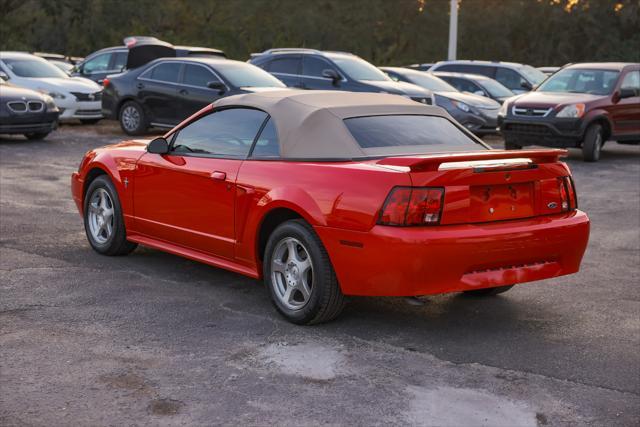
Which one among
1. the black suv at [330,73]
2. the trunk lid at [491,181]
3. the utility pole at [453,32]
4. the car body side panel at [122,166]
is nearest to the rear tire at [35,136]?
the black suv at [330,73]

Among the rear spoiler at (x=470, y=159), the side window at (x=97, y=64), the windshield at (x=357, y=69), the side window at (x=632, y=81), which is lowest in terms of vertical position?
the side window at (x=97, y=64)

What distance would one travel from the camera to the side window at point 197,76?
62.1 feet

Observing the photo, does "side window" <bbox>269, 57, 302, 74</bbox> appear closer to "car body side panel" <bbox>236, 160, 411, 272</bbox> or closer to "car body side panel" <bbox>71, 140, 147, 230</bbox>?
"car body side panel" <bbox>71, 140, 147, 230</bbox>

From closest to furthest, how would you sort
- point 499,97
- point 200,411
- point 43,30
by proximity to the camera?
point 200,411, point 499,97, point 43,30

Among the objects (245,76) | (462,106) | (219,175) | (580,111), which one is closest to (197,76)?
(245,76)

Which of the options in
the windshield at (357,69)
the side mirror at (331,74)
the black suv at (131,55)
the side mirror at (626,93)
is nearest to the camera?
the side mirror at (626,93)

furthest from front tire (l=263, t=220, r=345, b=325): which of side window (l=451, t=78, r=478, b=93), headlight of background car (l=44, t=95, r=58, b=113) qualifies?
side window (l=451, t=78, r=478, b=93)

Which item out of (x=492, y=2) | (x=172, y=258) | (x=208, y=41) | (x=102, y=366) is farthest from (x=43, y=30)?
(x=102, y=366)

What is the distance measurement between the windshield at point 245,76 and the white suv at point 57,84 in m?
4.12

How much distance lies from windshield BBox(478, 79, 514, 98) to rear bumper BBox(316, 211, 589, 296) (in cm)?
1757

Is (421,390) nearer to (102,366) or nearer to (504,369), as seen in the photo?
(504,369)

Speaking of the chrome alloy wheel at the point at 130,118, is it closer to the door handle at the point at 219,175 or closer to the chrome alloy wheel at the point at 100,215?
the chrome alloy wheel at the point at 100,215

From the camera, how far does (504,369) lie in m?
5.61

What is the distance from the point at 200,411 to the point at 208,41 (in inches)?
1859
